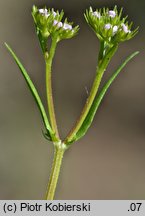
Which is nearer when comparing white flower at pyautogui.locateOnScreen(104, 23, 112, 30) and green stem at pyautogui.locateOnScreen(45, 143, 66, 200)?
green stem at pyautogui.locateOnScreen(45, 143, 66, 200)

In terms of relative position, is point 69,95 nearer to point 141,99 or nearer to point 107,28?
point 141,99

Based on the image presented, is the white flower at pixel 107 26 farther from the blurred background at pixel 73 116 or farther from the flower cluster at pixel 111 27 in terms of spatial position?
the blurred background at pixel 73 116

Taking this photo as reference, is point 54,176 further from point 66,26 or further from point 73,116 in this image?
point 73,116

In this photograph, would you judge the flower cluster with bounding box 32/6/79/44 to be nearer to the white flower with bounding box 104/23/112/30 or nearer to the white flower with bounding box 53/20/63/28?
the white flower with bounding box 53/20/63/28

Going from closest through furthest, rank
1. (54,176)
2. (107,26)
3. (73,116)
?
(54,176) < (107,26) < (73,116)

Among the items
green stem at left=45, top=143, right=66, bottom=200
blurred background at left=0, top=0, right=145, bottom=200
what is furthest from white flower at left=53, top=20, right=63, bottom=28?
blurred background at left=0, top=0, right=145, bottom=200

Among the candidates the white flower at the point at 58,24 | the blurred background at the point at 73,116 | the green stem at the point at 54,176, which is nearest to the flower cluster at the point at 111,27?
the white flower at the point at 58,24

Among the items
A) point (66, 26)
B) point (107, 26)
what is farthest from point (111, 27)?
point (66, 26)
